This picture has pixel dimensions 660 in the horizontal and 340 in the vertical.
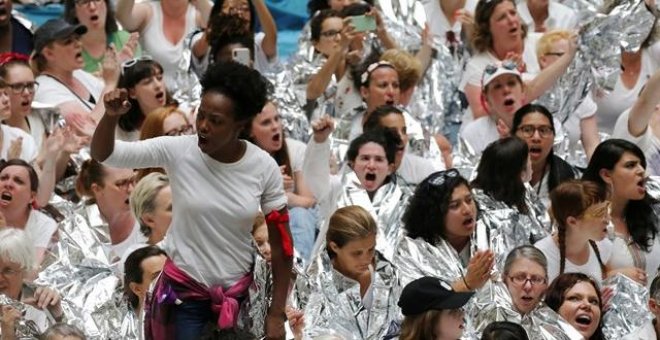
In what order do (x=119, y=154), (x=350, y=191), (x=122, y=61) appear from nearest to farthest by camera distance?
(x=119, y=154), (x=350, y=191), (x=122, y=61)

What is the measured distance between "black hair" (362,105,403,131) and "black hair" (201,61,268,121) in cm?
259

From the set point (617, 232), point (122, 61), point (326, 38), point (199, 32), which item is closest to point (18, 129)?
point (122, 61)

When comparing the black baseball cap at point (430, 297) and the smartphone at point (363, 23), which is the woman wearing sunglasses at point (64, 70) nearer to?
the smartphone at point (363, 23)

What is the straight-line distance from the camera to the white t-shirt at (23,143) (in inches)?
334

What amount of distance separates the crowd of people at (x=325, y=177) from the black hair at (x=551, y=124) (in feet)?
0.05

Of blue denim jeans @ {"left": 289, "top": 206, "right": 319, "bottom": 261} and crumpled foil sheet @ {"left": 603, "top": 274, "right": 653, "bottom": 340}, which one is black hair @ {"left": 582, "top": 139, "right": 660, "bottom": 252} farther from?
blue denim jeans @ {"left": 289, "top": 206, "right": 319, "bottom": 261}

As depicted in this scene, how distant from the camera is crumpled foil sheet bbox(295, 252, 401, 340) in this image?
7.29 m

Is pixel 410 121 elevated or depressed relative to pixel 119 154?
depressed

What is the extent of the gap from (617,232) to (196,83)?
2366 mm

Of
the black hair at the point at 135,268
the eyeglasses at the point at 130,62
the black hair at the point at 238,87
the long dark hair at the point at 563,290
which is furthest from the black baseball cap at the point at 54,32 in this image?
the black hair at the point at 238,87

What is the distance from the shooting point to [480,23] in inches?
389

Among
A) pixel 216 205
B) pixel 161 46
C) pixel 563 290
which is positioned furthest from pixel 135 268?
pixel 161 46

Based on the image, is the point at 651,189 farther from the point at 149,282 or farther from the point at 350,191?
the point at 149,282

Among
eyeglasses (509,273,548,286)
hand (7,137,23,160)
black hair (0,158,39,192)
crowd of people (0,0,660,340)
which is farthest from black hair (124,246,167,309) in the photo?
eyeglasses (509,273,548,286)
